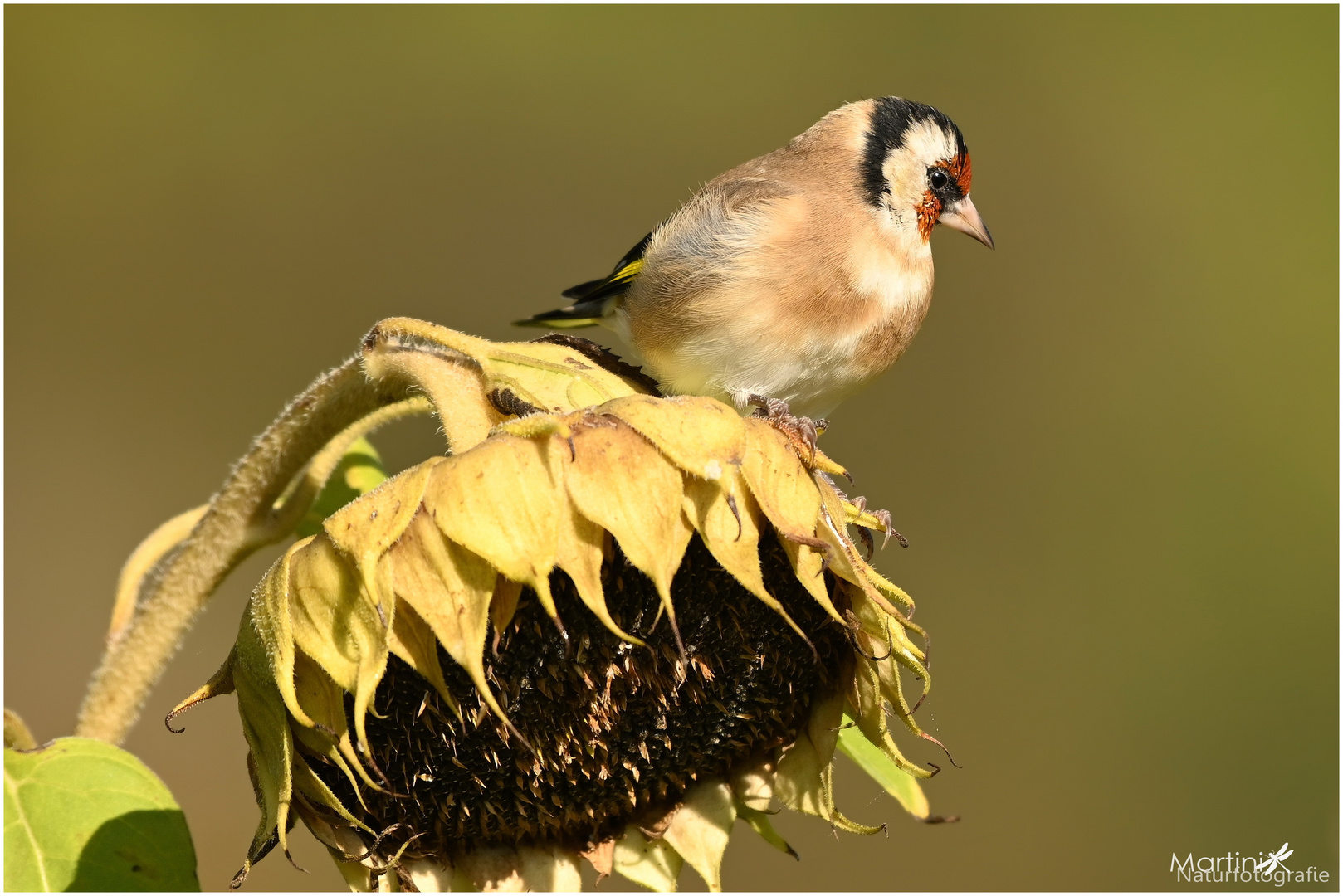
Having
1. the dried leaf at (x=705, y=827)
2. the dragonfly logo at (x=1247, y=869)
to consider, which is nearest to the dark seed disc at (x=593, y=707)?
the dried leaf at (x=705, y=827)

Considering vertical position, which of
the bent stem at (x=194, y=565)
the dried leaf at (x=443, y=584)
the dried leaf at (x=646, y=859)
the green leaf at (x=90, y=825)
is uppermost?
the dried leaf at (x=443, y=584)

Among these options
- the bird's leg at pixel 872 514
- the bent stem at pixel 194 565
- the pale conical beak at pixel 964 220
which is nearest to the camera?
the bird's leg at pixel 872 514

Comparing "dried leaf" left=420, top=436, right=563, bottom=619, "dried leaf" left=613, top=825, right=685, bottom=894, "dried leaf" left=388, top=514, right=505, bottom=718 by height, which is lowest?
"dried leaf" left=613, top=825, right=685, bottom=894

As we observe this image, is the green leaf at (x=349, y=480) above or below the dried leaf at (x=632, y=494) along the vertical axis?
below

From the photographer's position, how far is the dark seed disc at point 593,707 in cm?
172

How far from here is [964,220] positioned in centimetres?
321

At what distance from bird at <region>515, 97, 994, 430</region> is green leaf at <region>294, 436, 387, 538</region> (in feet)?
2.41

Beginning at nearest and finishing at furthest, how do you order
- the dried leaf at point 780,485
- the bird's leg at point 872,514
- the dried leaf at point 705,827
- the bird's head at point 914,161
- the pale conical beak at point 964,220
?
the dried leaf at point 780,485 → the bird's leg at point 872,514 → the dried leaf at point 705,827 → the bird's head at point 914,161 → the pale conical beak at point 964,220

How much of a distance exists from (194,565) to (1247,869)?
5294 mm

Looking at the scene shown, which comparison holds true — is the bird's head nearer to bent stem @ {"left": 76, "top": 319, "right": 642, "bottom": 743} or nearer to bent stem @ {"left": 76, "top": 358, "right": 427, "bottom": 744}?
bent stem @ {"left": 76, "top": 319, "right": 642, "bottom": 743}

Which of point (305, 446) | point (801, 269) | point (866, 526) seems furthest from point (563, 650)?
point (801, 269)

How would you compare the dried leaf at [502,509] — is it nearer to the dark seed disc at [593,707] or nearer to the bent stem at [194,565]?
the dark seed disc at [593,707]

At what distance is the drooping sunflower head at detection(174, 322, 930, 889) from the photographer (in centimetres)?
157

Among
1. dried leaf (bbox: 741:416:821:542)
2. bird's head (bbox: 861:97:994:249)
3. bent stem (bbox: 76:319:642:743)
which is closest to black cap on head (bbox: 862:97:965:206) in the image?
bird's head (bbox: 861:97:994:249)
